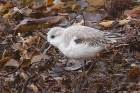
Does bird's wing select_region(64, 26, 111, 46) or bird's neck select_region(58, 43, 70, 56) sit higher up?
bird's wing select_region(64, 26, 111, 46)

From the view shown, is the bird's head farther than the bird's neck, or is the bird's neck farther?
the bird's head

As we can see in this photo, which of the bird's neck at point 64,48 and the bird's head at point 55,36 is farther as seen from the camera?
the bird's head at point 55,36

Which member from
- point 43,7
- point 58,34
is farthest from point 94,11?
point 58,34

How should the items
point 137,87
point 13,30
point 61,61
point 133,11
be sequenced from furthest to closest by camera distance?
point 133,11 < point 13,30 < point 61,61 < point 137,87

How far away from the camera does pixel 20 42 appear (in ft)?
14.3

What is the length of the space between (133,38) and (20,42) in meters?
1.12

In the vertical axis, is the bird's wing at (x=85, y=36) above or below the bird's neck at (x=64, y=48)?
above

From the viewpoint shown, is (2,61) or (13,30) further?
(13,30)

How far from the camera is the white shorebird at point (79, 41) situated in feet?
11.9

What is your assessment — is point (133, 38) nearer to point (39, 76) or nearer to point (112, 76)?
point (112, 76)

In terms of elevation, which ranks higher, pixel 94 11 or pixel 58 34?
pixel 58 34

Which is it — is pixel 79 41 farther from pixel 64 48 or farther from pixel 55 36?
pixel 55 36

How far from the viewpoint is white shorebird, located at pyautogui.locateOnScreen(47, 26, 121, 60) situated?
3615mm

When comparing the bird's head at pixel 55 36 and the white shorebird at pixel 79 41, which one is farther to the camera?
the bird's head at pixel 55 36
